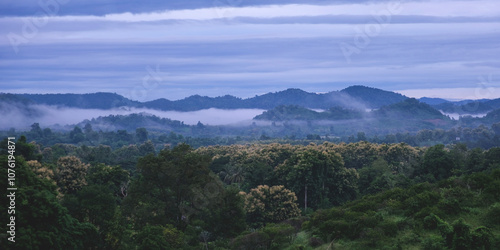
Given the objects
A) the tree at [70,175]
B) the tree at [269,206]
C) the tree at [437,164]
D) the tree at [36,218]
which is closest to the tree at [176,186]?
the tree at [269,206]

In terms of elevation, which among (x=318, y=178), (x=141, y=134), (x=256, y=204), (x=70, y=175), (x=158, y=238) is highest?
(x=141, y=134)

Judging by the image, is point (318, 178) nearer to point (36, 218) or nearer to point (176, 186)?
point (176, 186)

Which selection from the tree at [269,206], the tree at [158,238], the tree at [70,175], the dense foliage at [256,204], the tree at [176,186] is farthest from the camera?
the tree at [70,175]

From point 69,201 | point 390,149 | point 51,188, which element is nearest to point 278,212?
point 69,201

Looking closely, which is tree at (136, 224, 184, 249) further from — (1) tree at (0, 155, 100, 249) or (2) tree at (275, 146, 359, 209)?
(2) tree at (275, 146, 359, 209)

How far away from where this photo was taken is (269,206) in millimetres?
39344

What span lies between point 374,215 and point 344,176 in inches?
1003

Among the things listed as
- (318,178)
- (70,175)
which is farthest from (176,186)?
(318,178)


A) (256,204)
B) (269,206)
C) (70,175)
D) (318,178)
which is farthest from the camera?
(318,178)

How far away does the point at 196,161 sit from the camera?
32344 millimetres

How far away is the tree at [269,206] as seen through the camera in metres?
38.6

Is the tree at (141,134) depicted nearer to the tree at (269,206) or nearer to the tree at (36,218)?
the tree at (269,206)

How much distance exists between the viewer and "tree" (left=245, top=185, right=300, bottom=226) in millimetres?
38625

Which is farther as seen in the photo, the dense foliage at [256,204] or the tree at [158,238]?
the tree at [158,238]
